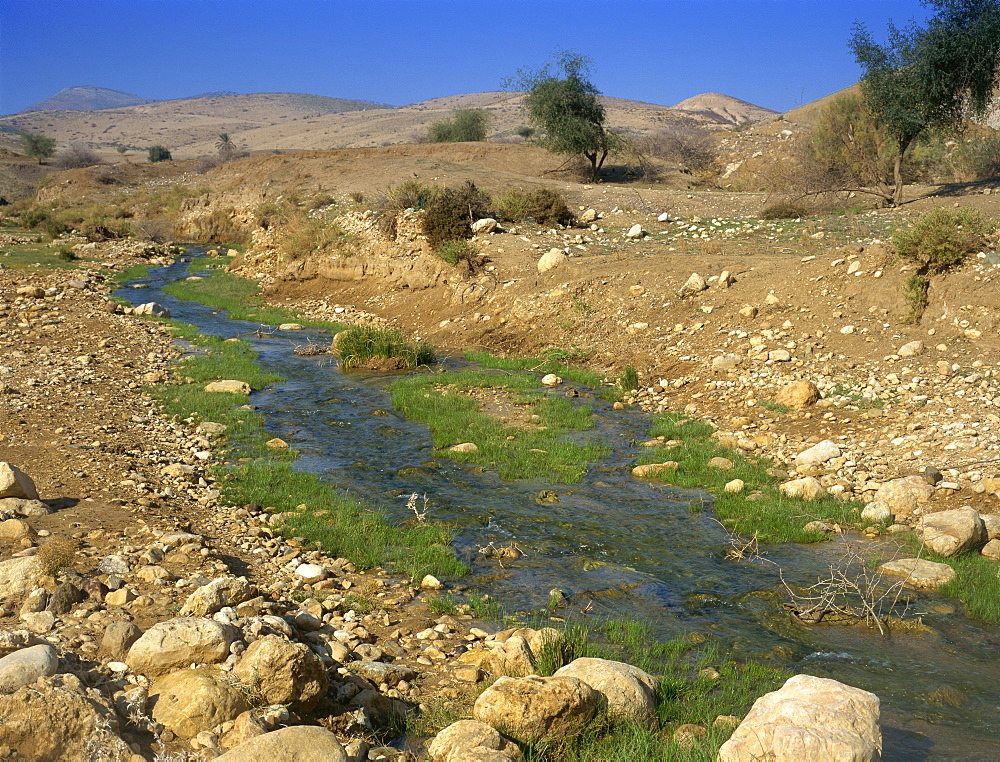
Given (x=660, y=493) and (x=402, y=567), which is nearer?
(x=402, y=567)

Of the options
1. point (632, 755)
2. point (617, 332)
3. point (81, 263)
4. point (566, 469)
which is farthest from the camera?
point (81, 263)

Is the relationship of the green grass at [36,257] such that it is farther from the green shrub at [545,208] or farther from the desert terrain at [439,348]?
the green shrub at [545,208]

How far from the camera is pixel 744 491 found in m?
7.91

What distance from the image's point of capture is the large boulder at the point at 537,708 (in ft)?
12.4

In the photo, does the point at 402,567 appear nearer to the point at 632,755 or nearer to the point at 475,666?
the point at 475,666

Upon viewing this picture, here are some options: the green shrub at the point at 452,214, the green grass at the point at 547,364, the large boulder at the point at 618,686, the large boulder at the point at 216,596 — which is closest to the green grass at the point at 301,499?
the large boulder at the point at 216,596

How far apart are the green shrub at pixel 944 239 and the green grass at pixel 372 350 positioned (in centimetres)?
813

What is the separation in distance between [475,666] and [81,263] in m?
24.4

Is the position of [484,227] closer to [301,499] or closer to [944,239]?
[944,239]

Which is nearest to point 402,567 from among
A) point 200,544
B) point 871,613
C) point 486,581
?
point 486,581

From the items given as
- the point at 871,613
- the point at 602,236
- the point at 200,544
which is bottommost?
the point at 871,613

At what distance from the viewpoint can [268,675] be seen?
152 inches

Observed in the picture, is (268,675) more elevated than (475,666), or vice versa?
(268,675)

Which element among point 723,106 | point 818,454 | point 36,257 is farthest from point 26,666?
point 723,106
